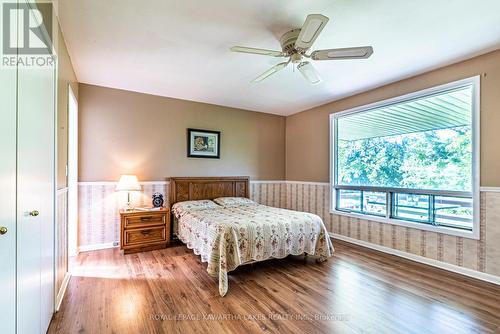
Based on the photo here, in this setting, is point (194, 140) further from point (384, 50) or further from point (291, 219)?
point (384, 50)

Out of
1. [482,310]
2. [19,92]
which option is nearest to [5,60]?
[19,92]

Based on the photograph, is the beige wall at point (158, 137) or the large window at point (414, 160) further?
the beige wall at point (158, 137)

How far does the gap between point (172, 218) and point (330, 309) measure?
2.90m

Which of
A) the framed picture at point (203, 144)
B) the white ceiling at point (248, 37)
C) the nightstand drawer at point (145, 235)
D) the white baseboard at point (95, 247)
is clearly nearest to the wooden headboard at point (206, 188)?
the framed picture at point (203, 144)

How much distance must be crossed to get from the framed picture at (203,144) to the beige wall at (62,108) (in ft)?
7.05

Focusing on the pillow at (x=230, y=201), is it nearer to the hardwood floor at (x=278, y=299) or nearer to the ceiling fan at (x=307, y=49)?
the hardwood floor at (x=278, y=299)

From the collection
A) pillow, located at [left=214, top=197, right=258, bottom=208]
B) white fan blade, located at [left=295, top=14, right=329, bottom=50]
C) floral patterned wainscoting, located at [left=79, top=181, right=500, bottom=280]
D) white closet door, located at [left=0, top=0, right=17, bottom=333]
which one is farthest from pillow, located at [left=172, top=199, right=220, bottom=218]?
white fan blade, located at [left=295, top=14, right=329, bottom=50]

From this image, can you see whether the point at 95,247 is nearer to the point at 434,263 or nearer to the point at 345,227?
the point at 345,227

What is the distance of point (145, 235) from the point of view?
3.74 meters

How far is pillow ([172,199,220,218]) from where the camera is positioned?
12.9 ft

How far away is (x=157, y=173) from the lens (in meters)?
4.27

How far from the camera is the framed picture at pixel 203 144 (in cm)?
459

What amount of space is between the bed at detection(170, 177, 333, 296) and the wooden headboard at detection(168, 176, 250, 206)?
19 millimetres

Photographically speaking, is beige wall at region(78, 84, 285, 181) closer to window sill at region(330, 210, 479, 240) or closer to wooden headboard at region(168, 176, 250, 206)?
wooden headboard at region(168, 176, 250, 206)
